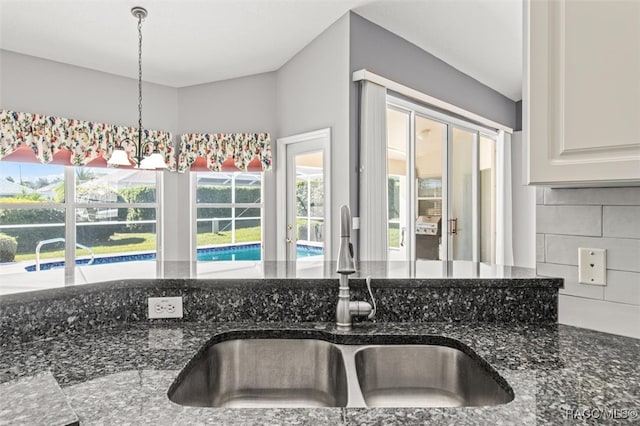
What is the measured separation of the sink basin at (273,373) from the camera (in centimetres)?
106

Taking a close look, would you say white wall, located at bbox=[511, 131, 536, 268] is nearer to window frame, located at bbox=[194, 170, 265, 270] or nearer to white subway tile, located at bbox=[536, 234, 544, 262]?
window frame, located at bbox=[194, 170, 265, 270]

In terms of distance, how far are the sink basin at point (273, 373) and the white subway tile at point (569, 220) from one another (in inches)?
31.1

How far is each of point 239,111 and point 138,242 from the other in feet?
6.06

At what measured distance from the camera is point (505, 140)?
560cm

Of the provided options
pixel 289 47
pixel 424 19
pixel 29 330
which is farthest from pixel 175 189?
pixel 29 330

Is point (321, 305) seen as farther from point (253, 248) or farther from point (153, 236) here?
point (153, 236)

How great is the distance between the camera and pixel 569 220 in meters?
1.23

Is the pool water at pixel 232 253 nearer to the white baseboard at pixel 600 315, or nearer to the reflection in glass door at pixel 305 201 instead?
the reflection in glass door at pixel 305 201

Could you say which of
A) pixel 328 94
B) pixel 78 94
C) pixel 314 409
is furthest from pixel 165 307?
pixel 78 94

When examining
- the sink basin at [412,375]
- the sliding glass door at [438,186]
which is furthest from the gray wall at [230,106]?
the sink basin at [412,375]

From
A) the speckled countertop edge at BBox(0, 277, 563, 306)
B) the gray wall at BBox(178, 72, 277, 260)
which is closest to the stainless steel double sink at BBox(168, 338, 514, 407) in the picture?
the speckled countertop edge at BBox(0, 277, 563, 306)

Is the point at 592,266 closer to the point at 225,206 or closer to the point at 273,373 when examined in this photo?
the point at 273,373

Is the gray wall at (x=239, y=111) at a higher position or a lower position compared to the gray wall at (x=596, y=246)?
higher

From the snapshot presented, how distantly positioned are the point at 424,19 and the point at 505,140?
108 inches
